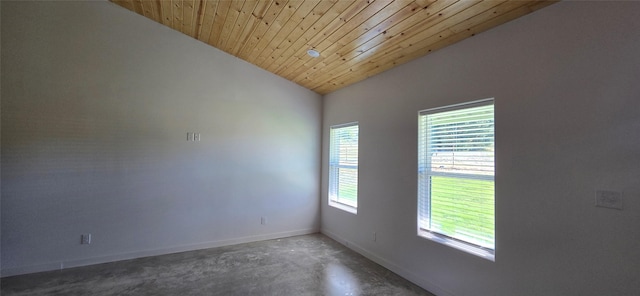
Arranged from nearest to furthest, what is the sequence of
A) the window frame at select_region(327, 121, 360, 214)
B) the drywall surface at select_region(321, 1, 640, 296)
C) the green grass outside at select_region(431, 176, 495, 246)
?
the drywall surface at select_region(321, 1, 640, 296), the green grass outside at select_region(431, 176, 495, 246), the window frame at select_region(327, 121, 360, 214)

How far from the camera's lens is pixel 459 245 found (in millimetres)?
2529

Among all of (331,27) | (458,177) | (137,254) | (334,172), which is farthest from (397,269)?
(137,254)

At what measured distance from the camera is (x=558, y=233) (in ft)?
6.14

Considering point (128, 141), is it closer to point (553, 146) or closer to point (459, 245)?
point (459, 245)

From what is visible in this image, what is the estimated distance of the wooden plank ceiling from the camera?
2.19m

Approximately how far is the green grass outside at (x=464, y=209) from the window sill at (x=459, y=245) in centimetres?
5

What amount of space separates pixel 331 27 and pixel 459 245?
2488 mm

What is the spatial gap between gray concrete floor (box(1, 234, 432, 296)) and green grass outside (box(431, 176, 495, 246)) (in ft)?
2.41

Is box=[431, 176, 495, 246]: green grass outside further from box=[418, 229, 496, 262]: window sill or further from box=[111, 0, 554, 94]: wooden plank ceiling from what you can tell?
box=[111, 0, 554, 94]: wooden plank ceiling

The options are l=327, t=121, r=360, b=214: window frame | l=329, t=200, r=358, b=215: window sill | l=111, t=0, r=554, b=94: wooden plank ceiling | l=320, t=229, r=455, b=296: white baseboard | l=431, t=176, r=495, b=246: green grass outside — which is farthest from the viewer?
l=327, t=121, r=360, b=214: window frame

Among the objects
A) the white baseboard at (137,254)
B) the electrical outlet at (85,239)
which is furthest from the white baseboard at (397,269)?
the electrical outlet at (85,239)

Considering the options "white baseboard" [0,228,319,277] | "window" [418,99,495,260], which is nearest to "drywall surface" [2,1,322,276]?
"white baseboard" [0,228,319,277]

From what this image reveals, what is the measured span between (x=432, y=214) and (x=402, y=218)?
368 mm

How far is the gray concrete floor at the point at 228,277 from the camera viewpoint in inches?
106
